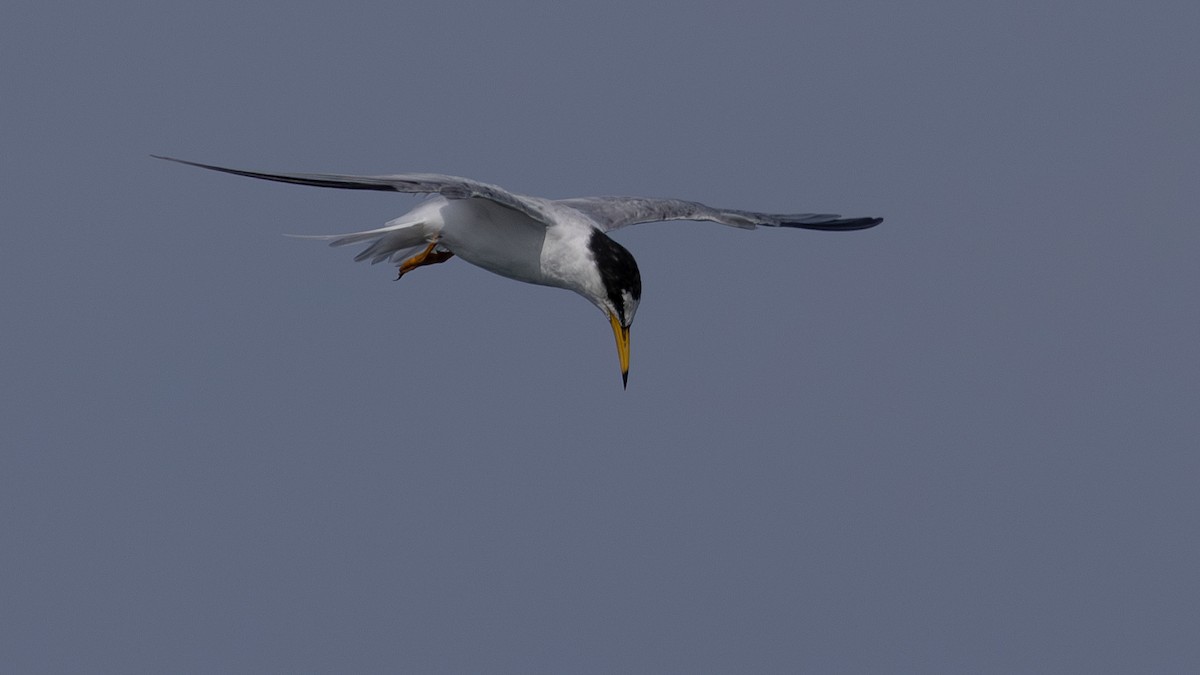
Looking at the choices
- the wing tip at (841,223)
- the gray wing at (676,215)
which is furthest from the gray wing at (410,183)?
the wing tip at (841,223)

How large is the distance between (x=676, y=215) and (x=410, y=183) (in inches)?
165

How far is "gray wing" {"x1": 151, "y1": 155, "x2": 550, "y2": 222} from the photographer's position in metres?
9.26

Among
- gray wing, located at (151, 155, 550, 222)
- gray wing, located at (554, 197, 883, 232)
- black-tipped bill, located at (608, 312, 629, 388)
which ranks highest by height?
gray wing, located at (554, 197, 883, 232)

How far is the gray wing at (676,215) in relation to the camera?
1307 cm

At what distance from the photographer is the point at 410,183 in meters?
9.85

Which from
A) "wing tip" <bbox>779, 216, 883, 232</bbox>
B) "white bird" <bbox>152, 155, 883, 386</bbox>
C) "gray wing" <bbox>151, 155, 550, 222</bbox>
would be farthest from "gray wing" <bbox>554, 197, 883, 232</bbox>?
"gray wing" <bbox>151, 155, 550, 222</bbox>

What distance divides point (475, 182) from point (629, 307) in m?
1.77

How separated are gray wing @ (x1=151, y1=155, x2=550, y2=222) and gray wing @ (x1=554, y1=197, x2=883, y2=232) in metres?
1.60

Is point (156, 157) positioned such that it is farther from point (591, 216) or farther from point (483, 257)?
point (591, 216)

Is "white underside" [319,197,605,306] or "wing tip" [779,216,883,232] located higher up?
"wing tip" [779,216,883,232]

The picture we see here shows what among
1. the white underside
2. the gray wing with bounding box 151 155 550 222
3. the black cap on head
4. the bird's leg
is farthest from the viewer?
the bird's leg

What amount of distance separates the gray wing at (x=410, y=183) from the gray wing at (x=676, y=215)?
1604mm

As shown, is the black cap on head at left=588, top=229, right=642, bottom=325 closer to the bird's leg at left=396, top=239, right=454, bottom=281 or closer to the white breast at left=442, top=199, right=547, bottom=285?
the white breast at left=442, top=199, right=547, bottom=285

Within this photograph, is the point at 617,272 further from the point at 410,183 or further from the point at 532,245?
the point at 410,183
